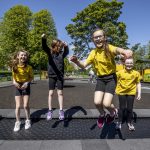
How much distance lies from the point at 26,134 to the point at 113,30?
3616 centimetres

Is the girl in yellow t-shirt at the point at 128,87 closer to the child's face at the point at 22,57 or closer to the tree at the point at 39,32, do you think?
the child's face at the point at 22,57

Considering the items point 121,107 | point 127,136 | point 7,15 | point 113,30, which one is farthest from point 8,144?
point 7,15

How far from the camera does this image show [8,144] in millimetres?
4895

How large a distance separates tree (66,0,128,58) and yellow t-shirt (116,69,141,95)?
3521 centimetres

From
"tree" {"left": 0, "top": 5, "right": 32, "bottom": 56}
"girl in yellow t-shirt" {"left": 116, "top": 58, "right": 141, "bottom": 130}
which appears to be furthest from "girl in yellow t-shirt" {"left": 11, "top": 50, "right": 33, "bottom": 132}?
"tree" {"left": 0, "top": 5, "right": 32, "bottom": 56}

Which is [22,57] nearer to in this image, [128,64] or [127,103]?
[128,64]

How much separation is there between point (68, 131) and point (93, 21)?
37669mm

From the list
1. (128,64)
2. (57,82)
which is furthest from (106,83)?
(57,82)

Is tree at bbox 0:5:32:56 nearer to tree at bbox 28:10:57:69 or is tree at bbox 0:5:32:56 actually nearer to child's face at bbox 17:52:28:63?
tree at bbox 28:10:57:69

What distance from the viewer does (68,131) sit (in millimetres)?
6012

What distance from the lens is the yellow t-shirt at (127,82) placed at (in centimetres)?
641

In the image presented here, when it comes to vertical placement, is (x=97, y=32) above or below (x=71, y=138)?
above

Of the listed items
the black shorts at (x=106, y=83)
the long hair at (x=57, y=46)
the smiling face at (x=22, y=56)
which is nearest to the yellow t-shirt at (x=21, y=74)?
the smiling face at (x=22, y=56)

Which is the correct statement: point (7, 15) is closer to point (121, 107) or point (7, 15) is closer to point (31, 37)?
point (31, 37)
